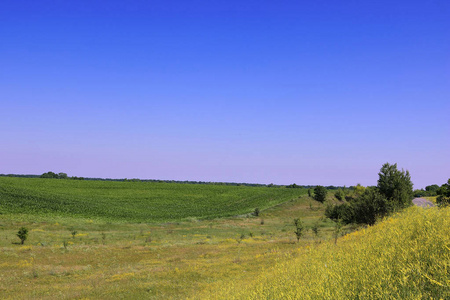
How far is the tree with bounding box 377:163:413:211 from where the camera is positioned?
32094mm

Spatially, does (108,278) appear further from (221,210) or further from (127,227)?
(221,210)

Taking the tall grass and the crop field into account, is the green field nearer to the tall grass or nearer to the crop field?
the crop field

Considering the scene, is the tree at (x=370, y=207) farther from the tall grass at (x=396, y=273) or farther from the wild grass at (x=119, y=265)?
the tall grass at (x=396, y=273)

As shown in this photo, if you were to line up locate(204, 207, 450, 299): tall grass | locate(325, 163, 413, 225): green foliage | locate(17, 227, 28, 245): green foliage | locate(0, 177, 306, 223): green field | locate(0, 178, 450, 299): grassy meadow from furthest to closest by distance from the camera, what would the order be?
locate(0, 177, 306, 223): green field < locate(17, 227, 28, 245): green foliage < locate(325, 163, 413, 225): green foliage < locate(0, 178, 450, 299): grassy meadow < locate(204, 207, 450, 299): tall grass

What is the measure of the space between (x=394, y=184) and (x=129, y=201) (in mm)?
75248

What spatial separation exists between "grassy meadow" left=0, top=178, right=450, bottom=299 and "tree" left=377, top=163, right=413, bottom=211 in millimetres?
6403

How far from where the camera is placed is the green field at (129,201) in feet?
225

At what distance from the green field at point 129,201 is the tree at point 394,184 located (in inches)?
1869

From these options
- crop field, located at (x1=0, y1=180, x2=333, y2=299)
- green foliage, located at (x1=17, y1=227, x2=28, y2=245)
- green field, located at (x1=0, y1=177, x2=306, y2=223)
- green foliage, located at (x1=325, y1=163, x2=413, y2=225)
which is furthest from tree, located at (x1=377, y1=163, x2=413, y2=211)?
green field, located at (x1=0, y1=177, x2=306, y2=223)

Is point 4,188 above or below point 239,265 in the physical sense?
above

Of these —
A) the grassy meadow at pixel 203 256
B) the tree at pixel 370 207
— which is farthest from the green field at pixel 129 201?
the tree at pixel 370 207

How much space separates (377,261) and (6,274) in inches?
1073

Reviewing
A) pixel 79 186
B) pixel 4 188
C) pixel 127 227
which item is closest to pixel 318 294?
pixel 127 227

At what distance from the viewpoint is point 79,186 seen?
10638 cm
